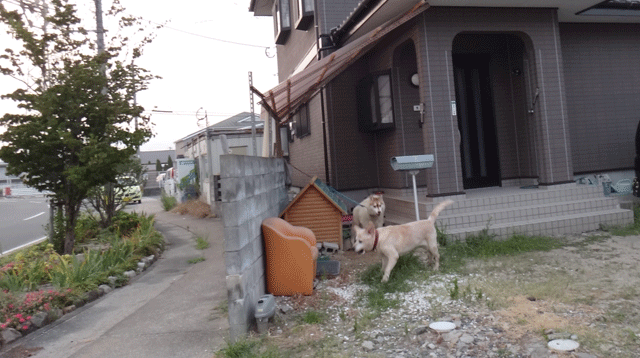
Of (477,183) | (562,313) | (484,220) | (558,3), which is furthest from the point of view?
(477,183)

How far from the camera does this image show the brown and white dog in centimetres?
515

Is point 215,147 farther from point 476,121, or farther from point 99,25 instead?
point 476,121

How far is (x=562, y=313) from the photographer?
3.95 metres

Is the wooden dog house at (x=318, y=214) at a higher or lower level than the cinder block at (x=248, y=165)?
lower

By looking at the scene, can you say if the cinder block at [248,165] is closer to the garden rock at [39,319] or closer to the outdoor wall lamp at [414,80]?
the garden rock at [39,319]

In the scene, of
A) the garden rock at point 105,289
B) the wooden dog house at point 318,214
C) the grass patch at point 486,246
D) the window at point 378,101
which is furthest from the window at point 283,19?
the garden rock at point 105,289

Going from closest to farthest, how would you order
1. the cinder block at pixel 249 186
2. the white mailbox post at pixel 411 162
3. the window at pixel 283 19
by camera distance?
the cinder block at pixel 249 186 → the white mailbox post at pixel 411 162 → the window at pixel 283 19

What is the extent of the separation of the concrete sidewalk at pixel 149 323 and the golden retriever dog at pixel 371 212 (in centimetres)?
226

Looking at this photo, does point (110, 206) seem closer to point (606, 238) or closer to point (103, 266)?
point (103, 266)

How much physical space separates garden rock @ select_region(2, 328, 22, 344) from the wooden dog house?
3.65 m

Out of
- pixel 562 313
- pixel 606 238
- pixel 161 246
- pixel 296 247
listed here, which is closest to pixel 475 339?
pixel 562 313

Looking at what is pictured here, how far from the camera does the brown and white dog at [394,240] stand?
16.9 ft

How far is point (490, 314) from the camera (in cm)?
405

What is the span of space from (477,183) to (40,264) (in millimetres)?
7347
